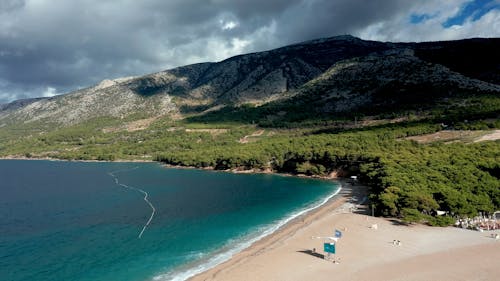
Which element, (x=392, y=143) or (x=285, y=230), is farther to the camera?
(x=392, y=143)

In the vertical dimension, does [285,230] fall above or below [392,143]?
below

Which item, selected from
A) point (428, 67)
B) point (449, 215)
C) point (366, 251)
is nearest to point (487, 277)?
point (366, 251)

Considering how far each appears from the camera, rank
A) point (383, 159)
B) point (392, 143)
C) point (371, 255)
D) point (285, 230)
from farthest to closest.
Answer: point (392, 143)
point (383, 159)
point (285, 230)
point (371, 255)

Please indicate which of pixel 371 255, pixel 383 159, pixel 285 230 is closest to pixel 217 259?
pixel 285 230

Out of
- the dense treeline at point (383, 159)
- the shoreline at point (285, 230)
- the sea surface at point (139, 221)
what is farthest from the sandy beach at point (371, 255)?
the dense treeline at point (383, 159)

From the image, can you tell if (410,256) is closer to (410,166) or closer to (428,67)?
(410,166)

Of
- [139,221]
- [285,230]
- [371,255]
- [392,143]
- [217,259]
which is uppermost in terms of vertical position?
[392,143]

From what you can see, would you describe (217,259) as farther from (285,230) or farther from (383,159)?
(383,159)
